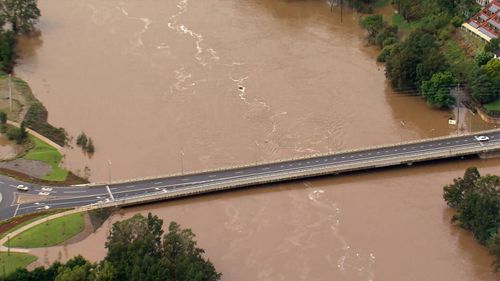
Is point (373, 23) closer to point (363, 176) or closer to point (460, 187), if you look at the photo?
point (363, 176)

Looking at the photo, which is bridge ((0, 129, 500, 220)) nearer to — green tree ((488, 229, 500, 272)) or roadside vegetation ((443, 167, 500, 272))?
roadside vegetation ((443, 167, 500, 272))

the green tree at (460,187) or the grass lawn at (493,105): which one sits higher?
the grass lawn at (493,105)

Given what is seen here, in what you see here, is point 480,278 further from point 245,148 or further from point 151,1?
point 151,1

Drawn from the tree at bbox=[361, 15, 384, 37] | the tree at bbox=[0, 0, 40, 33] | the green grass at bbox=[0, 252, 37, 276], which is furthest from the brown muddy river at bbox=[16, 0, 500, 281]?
the tree at bbox=[0, 0, 40, 33]

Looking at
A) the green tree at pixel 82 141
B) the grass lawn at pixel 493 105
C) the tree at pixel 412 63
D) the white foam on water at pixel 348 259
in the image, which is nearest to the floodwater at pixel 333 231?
the white foam on water at pixel 348 259

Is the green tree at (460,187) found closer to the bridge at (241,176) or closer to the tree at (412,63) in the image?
the bridge at (241,176)

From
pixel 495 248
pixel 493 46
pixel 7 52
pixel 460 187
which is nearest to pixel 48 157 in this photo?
pixel 7 52

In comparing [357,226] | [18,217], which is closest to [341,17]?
[357,226]
